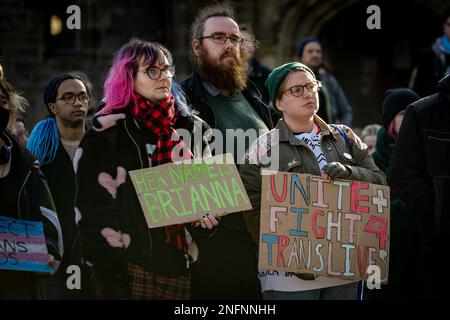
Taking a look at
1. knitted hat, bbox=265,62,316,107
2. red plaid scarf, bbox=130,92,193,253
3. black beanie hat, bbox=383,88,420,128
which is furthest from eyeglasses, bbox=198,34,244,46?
black beanie hat, bbox=383,88,420,128

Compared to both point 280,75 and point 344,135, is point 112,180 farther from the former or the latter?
point 344,135

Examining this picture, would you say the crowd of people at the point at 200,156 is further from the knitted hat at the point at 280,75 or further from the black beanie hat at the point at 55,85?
the black beanie hat at the point at 55,85

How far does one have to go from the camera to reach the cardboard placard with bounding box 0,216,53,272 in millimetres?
6258

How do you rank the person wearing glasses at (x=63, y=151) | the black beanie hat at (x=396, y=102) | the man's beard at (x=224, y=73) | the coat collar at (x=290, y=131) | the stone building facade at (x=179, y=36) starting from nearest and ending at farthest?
the coat collar at (x=290, y=131) → the man's beard at (x=224, y=73) → the person wearing glasses at (x=63, y=151) → the black beanie hat at (x=396, y=102) → the stone building facade at (x=179, y=36)

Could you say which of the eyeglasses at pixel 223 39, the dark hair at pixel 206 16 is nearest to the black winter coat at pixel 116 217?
the eyeglasses at pixel 223 39

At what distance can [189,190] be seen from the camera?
5.96 metres

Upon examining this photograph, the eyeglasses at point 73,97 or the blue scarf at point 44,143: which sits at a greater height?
the eyeglasses at point 73,97

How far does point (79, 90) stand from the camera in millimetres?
7289

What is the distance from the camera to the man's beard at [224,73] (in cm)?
663

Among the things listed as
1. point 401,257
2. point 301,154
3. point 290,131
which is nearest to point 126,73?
point 290,131

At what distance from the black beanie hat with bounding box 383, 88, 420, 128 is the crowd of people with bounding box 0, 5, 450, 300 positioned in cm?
73

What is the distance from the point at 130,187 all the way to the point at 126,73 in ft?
2.11

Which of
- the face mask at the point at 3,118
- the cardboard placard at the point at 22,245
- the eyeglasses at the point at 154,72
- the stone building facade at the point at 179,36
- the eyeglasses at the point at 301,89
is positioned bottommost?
the cardboard placard at the point at 22,245

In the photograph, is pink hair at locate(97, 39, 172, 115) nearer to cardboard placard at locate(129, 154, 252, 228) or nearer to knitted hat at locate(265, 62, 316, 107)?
cardboard placard at locate(129, 154, 252, 228)
